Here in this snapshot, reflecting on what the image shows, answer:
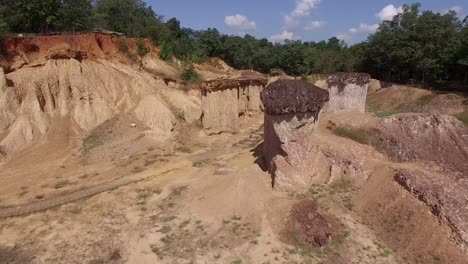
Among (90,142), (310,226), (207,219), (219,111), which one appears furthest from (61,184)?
(310,226)

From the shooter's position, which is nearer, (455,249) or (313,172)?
(455,249)

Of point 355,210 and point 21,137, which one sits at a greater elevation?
point 21,137

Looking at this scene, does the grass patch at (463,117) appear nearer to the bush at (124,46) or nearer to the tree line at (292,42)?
the tree line at (292,42)

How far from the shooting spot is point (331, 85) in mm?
21766

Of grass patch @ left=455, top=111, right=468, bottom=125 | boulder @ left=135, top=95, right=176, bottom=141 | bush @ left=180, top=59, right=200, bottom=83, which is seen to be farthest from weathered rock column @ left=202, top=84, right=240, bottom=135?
grass patch @ left=455, top=111, right=468, bottom=125

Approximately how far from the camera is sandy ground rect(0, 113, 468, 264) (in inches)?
406

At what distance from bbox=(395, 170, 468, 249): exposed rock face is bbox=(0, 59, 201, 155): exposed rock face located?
41.1ft

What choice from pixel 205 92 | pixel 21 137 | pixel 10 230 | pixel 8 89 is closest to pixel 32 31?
pixel 8 89

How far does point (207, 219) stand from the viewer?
11898 millimetres

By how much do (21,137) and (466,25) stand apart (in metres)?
35.0

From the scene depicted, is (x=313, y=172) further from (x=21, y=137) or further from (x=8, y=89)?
(x=8, y=89)

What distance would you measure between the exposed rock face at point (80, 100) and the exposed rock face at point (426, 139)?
36.9ft

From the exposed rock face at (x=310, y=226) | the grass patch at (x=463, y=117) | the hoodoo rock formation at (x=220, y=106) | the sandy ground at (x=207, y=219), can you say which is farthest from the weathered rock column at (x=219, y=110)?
the grass patch at (x=463, y=117)

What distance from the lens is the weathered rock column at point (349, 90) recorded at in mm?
20984
